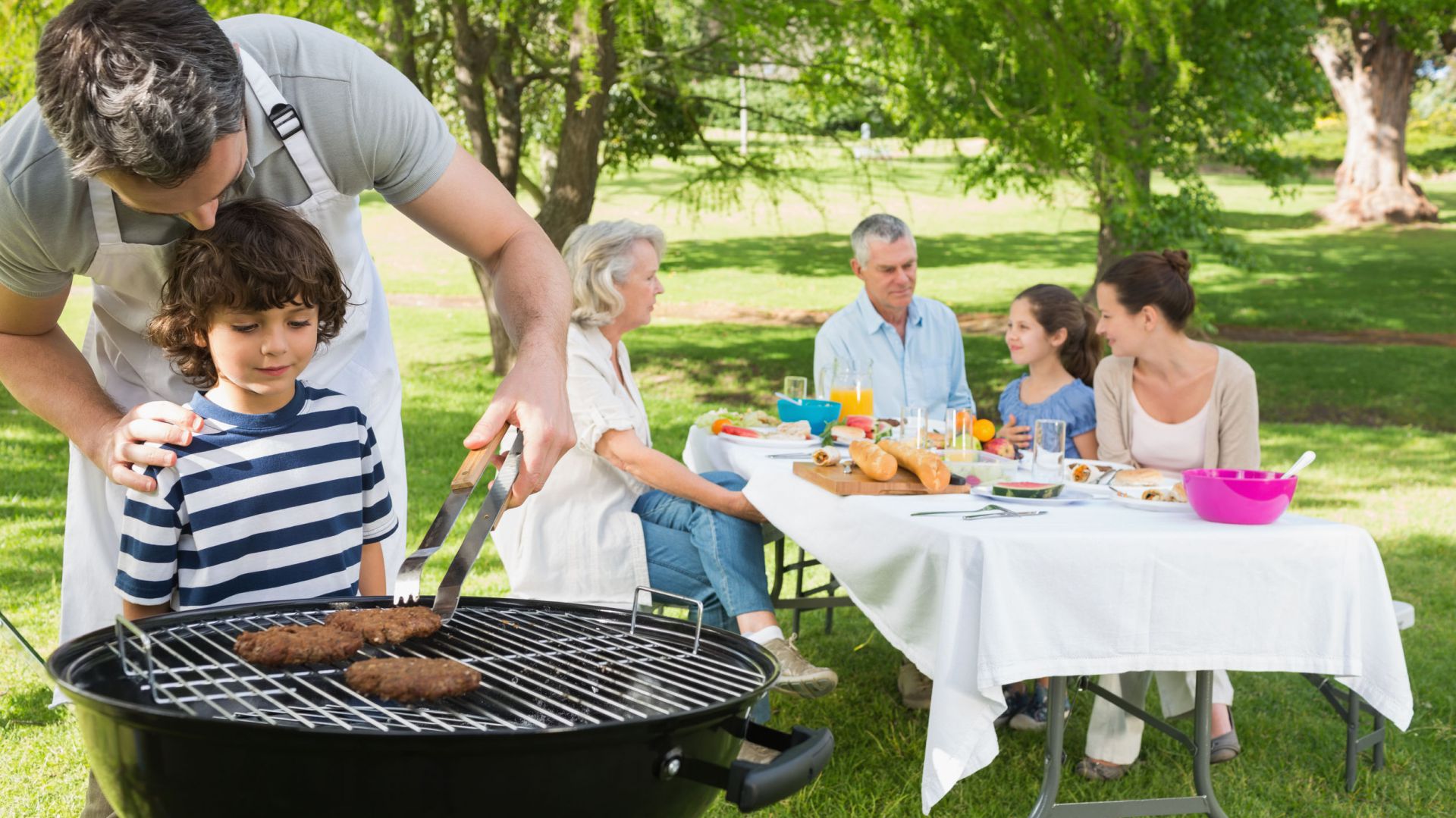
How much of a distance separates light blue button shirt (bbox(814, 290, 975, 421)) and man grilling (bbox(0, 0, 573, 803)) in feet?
9.82

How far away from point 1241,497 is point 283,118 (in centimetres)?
226

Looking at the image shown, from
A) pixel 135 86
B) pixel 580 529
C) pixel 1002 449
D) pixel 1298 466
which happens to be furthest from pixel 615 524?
pixel 135 86

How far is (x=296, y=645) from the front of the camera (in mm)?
1752

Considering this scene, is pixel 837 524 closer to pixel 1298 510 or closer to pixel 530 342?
pixel 530 342

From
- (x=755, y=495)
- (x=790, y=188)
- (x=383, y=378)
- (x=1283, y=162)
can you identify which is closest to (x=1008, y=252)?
(x=1283, y=162)

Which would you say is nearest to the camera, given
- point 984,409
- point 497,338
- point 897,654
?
point 897,654

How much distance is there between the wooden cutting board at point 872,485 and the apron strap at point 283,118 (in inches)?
68.8

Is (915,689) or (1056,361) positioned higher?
(1056,361)

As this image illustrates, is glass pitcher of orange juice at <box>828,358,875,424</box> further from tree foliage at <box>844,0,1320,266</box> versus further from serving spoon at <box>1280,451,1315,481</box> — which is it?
tree foliage at <box>844,0,1320,266</box>

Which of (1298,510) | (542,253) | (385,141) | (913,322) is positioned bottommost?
(1298,510)

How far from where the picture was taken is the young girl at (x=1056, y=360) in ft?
15.3

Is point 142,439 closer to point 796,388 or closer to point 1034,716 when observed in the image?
point 796,388

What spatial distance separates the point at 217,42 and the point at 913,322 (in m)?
4.05

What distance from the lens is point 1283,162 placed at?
13.1m
